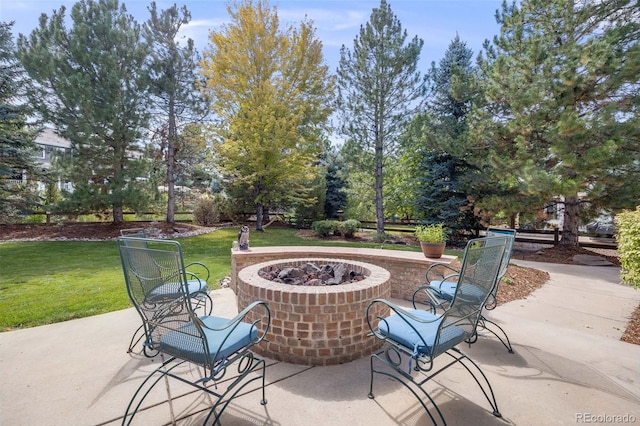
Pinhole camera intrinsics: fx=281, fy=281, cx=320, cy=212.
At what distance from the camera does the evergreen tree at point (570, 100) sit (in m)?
6.69

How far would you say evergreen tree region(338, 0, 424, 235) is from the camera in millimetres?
10289

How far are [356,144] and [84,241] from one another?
1035 cm

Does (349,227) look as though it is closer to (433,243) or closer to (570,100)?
(433,243)

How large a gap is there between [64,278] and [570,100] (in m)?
12.2

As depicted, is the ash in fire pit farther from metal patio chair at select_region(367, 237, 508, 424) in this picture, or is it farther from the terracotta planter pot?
the terracotta planter pot

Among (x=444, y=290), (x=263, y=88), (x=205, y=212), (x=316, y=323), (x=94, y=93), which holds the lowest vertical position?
(x=316, y=323)

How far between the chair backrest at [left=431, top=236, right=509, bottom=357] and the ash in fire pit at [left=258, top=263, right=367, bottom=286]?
52.5 inches

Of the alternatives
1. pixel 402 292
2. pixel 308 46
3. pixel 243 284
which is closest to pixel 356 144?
pixel 308 46

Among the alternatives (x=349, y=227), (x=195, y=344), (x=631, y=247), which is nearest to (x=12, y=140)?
(x=349, y=227)

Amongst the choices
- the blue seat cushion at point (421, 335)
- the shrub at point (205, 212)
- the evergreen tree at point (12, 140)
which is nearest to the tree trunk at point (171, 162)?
the shrub at point (205, 212)

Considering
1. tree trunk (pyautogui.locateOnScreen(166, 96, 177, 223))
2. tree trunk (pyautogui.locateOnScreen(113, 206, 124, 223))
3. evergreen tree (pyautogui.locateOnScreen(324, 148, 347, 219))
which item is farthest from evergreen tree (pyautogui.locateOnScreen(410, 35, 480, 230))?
tree trunk (pyautogui.locateOnScreen(113, 206, 124, 223))

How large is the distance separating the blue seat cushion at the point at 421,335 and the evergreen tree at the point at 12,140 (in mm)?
12899

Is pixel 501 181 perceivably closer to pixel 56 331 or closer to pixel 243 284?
pixel 243 284

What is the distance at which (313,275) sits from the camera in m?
3.43
